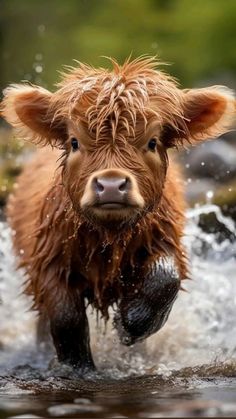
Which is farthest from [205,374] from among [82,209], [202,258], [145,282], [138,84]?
[202,258]

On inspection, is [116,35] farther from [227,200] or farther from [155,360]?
[155,360]

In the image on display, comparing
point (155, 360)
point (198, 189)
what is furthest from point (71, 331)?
point (198, 189)

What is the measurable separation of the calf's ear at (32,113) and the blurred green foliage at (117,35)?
1577cm

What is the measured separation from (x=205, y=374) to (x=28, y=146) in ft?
27.0

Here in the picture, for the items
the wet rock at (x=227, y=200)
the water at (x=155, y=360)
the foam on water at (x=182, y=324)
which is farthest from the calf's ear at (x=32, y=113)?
the wet rock at (x=227, y=200)

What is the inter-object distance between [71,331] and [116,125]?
5.62 ft

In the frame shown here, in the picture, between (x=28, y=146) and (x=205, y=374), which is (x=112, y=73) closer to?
(x=205, y=374)

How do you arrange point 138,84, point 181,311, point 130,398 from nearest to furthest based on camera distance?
point 130,398 → point 138,84 → point 181,311

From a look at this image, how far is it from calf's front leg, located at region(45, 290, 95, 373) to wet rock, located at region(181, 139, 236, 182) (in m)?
6.08

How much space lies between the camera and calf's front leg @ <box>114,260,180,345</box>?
842cm

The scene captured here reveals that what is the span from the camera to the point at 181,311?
1130 cm

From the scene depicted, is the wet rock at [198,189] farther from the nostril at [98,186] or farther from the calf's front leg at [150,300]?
the nostril at [98,186]

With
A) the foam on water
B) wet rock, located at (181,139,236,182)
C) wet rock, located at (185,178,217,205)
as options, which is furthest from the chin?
wet rock, located at (181,139,236,182)

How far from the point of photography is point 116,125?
768 cm
